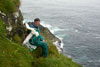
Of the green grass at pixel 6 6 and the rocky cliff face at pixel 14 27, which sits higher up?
the green grass at pixel 6 6

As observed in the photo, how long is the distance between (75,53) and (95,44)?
1170cm

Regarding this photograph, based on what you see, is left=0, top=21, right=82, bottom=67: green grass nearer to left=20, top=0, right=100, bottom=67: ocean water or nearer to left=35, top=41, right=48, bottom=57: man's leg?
left=35, top=41, right=48, bottom=57: man's leg

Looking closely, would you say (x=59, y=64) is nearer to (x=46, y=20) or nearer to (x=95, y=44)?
(x=95, y=44)

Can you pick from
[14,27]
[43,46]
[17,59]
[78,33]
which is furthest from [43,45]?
[78,33]

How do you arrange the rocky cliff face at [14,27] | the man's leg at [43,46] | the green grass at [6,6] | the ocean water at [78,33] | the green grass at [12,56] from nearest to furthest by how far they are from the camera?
the green grass at [12,56] < the man's leg at [43,46] < the rocky cliff face at [14,27] < the green grass at [6,6] < the ocean water at [78,33]

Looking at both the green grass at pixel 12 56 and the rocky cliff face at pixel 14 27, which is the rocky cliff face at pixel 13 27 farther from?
the green grass at pixel 12 56

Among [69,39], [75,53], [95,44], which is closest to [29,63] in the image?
[75,53]

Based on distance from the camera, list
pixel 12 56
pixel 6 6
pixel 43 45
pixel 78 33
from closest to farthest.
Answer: pixel 12 56 → pixel 43 45 → pixel 6 6 → pixel 78 33

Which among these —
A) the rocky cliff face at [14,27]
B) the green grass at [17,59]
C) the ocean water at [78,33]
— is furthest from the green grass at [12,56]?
the ocean water at [78,33]

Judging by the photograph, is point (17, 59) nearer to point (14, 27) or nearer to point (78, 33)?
point (14, 27)

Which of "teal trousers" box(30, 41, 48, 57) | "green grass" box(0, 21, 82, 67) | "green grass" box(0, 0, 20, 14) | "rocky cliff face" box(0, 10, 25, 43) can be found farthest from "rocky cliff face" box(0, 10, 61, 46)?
"teal trousers" box(30, 41, 48, 57)

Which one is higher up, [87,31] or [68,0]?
[68,0]

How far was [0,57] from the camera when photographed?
8266mm

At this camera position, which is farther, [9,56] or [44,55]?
[44,55]
